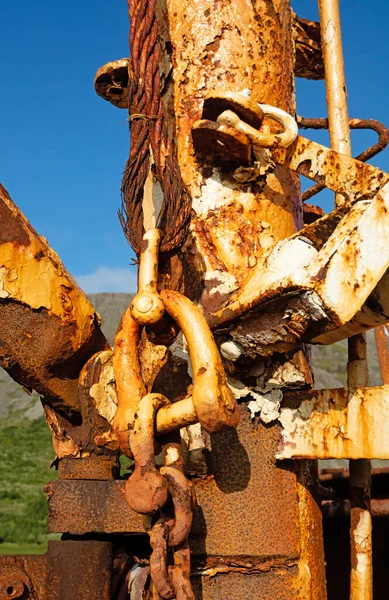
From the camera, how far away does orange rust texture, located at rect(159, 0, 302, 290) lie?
66.9 inches

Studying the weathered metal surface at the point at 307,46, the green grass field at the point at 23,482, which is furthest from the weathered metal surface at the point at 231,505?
the green grass field at the point at 23,482

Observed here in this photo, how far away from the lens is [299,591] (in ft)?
5.12

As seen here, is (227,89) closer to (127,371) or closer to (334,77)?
(334,77)

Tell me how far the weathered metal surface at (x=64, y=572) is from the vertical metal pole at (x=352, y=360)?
0.57 meters

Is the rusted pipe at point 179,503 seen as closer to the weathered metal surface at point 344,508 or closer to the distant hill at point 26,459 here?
the weathered metal surface at point 344,508

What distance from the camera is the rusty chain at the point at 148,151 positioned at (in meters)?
1.49

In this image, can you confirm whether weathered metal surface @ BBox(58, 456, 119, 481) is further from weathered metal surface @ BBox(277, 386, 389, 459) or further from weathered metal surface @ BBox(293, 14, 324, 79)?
weathered metal surface @ BBox(293, 14, 324, 79)

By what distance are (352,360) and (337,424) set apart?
0.27m

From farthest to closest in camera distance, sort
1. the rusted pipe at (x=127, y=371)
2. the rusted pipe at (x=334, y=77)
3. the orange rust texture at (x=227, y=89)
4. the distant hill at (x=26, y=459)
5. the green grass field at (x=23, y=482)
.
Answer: the distant hill at (x=26, y=459), the green grass field at (x=23, y=482), the rusted pipe at (x=334, y=77), the orange rust texture at (x=227, y=89), the rusted pipe at (x=127, y=371)

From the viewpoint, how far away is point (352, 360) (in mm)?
1747

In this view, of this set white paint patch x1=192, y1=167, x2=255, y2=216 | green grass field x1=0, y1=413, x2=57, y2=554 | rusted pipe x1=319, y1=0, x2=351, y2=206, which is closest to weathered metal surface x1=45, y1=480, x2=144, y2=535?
white paint patch x1=192, y1=167, x2=255, y2=216

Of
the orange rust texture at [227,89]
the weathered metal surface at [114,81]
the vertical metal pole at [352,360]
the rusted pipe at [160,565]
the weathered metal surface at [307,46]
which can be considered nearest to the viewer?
the rusted pipe at [160,565]

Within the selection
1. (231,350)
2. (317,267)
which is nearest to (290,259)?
(317,267)

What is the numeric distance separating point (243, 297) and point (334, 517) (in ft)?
5.07
